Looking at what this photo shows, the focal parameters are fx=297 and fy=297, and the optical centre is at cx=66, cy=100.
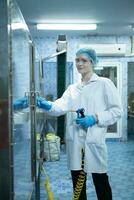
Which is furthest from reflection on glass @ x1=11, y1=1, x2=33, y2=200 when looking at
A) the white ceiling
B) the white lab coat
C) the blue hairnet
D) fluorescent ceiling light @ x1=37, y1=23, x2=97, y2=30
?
fluorescent ceiling light @ x1=37, y1=23, x2=97, y2=30

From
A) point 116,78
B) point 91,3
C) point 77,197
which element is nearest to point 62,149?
point 116,78

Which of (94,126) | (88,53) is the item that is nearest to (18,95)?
(94,126)

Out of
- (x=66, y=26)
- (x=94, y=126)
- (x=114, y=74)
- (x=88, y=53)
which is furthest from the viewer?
(x=114, y=74)

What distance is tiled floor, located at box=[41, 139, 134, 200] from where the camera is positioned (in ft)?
10.6

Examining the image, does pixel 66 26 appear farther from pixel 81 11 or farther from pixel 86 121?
pixel 86 121

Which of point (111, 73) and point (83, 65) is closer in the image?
point (83, 65)

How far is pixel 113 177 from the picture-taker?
3.89m

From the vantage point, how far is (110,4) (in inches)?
165

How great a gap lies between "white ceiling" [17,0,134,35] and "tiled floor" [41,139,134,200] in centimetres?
236

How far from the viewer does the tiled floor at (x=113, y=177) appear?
10.6ft

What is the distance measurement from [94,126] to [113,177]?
190cm

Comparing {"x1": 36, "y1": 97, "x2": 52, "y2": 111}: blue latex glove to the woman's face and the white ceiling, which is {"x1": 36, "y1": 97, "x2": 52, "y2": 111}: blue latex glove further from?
the white ceiling

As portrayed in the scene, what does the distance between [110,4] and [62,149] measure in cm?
279

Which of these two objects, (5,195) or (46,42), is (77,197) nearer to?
(5,195)
